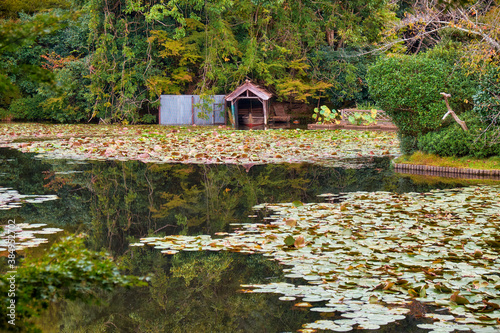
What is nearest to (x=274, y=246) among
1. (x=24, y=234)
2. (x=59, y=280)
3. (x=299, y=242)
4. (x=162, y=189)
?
(x=299, y=242)

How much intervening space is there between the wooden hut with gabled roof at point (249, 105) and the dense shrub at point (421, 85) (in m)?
16.1

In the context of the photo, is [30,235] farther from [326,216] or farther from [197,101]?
[197,101]

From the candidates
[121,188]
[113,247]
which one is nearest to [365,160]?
[121,188]

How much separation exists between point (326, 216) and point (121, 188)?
14.1 feet

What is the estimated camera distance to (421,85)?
461 inches

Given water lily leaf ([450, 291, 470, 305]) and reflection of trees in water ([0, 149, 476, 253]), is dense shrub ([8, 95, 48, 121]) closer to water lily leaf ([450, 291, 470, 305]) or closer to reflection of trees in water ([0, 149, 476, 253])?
reflection of trees in water ([0, 149, 476, 253])

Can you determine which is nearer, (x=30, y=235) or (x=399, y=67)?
(x=30, y=235)

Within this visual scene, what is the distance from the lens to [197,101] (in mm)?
30234

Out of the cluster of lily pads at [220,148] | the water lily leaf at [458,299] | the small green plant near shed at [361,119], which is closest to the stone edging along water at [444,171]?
the cluster of lily pads at [220,148]

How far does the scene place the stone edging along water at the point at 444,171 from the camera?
442 inches

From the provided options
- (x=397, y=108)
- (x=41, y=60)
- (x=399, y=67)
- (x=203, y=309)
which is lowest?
(x=203, y=309)

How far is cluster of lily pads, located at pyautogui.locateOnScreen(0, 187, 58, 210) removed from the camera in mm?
7969

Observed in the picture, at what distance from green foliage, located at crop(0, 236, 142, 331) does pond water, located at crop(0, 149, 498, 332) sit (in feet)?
0.49

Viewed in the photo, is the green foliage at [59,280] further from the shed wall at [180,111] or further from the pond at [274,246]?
the shed wall at [180,111]
